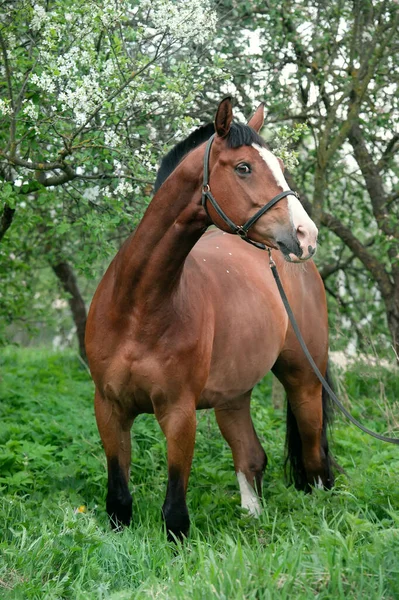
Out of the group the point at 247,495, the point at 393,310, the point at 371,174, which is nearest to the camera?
the point at 247,495

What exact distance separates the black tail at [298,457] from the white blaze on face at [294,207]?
249 cm

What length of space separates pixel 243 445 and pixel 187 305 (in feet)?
5.34

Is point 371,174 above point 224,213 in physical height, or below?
above

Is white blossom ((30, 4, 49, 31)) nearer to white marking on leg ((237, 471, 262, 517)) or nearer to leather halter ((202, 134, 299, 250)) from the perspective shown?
leather halter ((202, 134, 299, 250))

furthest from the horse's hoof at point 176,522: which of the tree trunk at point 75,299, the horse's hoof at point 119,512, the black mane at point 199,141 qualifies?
the tree trunk at point 75,299

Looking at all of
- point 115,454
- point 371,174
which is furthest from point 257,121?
point 371,174

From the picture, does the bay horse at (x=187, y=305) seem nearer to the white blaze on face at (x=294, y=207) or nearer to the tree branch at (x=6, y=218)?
the white blaze on face at (x=294, y=207)

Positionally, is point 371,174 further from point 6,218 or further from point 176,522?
point 176,522

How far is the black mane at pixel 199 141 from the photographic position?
3.76m

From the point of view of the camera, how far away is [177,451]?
4.08 metres

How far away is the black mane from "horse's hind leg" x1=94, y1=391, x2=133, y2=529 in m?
1.25

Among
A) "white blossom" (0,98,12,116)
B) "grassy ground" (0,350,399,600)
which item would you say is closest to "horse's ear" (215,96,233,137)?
"white blossom" (0,98,12,116)

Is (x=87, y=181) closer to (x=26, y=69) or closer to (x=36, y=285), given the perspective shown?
(x=26, y=69)

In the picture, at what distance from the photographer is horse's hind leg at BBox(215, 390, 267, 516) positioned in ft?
17.4
